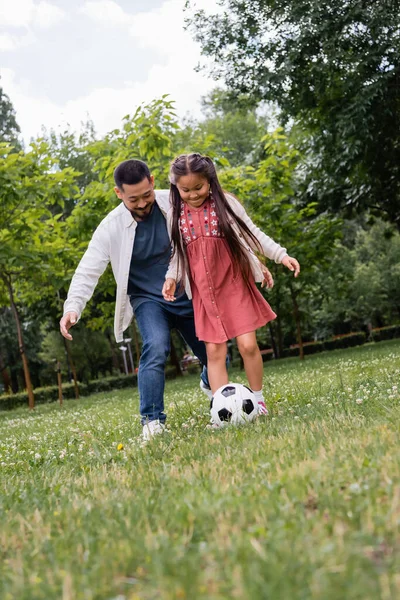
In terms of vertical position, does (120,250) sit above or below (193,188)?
below

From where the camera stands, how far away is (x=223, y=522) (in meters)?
2.32

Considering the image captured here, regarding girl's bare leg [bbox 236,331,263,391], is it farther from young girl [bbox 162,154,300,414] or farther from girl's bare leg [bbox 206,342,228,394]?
girl's bare leg [bbox 206,342,228,394]

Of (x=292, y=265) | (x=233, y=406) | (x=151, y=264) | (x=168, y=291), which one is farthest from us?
(x=151, y=264)

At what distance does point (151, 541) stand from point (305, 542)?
55cm

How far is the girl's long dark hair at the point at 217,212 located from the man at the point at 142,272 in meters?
0.22

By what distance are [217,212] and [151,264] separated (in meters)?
0.90

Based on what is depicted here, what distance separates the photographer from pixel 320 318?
56.6 metres

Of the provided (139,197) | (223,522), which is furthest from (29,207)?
(223,522)

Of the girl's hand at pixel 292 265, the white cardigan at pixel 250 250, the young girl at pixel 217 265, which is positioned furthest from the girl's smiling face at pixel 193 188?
the girl's hand at pixel 292 265

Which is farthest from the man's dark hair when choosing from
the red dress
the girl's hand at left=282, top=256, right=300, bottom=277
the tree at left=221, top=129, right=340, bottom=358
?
the tree at left=221, top=129, right=340, bottom=358

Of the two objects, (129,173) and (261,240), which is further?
(261,240)

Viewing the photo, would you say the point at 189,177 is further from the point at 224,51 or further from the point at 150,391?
the point at 224,51

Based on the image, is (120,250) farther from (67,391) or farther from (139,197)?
(67,391)

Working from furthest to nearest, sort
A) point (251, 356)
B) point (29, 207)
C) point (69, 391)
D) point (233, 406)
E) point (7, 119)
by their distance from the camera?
point (7, 119) → point (69, 391) → point (29, 207) → point (251, 356) → point (233, 406)
